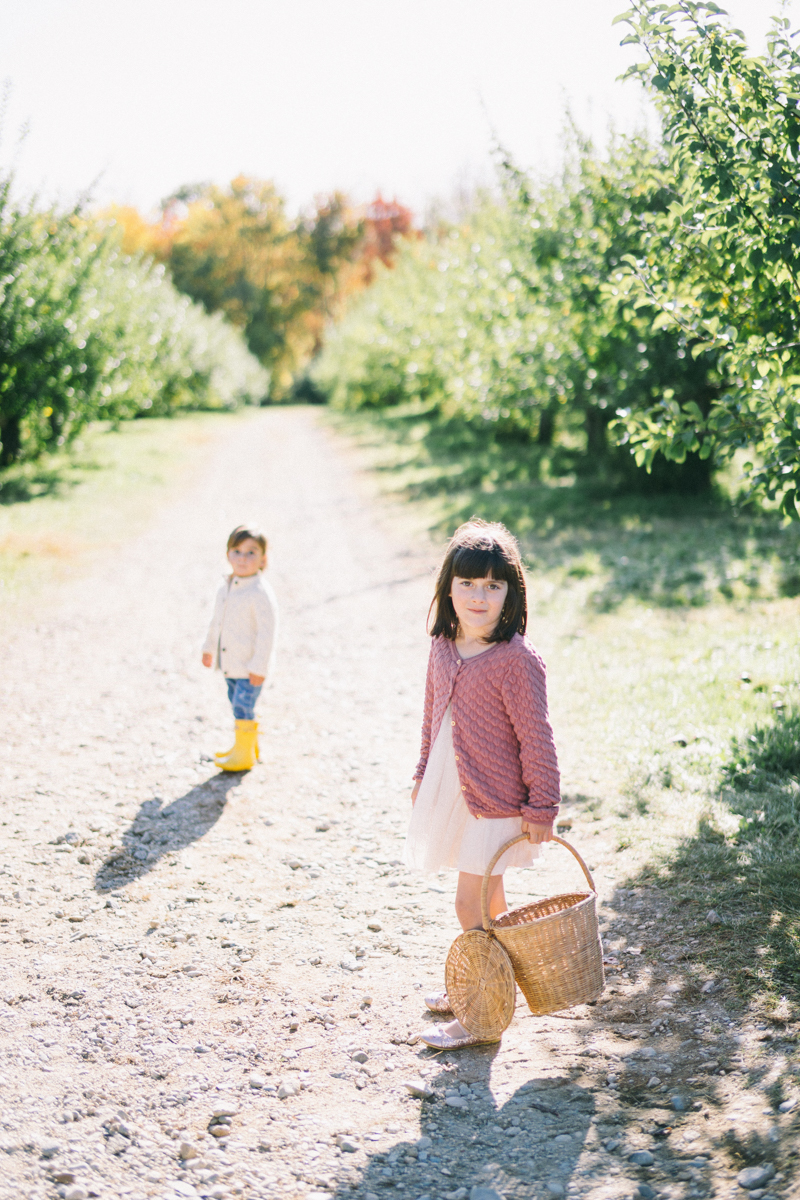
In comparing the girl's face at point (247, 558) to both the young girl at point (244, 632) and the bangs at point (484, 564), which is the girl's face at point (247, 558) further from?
the bangs at point (484, 564)

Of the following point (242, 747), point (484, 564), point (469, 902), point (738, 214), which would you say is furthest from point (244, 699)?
point (738, 214)

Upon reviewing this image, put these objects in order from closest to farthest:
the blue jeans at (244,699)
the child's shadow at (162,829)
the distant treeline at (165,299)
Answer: the child's shadow at (162,829), the blue jeans at (244,699), the distant treeline at (165,299)

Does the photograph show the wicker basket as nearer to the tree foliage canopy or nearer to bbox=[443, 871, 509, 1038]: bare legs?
bbox=[443, 871, 509, 1038]: bare legs

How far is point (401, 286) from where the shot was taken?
100 feet

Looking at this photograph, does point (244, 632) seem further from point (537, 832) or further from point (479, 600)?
point (537, 832)

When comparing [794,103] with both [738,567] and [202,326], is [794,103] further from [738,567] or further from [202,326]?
[202,326]

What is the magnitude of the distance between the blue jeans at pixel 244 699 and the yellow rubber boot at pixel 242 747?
0.05 meters

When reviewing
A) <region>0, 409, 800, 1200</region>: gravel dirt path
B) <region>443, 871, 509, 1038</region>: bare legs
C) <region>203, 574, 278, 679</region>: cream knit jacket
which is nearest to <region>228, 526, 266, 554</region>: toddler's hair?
<region>203, 574, 278, 679</region>: cream knit jacket

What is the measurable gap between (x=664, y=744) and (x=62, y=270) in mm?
14084

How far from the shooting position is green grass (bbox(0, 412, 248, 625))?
1104cm

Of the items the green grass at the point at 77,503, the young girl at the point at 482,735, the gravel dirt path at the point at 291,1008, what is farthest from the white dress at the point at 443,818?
the green grass at the point at 77,503

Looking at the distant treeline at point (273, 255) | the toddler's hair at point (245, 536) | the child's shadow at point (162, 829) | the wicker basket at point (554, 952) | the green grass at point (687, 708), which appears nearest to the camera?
the wicker basket at point (554, 952)

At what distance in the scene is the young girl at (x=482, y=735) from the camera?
329 cm

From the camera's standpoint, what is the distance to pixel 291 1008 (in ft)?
12.0
